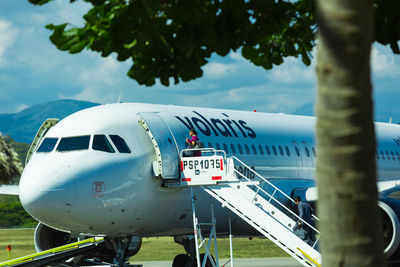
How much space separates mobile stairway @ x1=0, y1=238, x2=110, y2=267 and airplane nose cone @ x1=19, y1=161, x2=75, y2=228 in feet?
9.83

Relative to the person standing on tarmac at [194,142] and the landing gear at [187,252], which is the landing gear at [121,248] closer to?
the landing gear at [187,252]

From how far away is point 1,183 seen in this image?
16516 millimetres

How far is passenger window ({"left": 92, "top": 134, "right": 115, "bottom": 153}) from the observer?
14625mm

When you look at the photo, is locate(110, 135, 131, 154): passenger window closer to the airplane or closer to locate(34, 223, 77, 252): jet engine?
the airplane

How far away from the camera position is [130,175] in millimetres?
14516

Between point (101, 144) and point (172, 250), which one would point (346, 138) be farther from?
point (172, 250)

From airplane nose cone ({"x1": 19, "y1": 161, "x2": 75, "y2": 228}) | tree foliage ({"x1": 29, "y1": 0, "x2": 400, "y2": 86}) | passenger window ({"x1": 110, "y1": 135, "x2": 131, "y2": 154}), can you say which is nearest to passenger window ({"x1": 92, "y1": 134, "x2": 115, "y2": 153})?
passenger window ({"x1": 110, "y1": 135, "x2": 131, "y2": 154})

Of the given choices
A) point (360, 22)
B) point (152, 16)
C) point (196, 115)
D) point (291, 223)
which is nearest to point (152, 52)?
point (152, 16)

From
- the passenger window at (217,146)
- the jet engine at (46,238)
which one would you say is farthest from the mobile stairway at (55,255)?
the passenger window at (217,146)

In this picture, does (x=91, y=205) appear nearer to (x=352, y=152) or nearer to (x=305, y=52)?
(x=305, y=52)

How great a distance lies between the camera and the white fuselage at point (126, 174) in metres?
13.9

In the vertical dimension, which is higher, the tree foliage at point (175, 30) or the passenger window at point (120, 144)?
the tree foliage at point (175, 30)

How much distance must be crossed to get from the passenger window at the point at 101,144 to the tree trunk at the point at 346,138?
10.6 m

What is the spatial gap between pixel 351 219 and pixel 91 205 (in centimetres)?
1020
